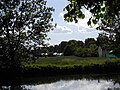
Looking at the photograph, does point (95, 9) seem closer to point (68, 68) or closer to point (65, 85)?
point (65, 85)

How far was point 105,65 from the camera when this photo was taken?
46219 mm

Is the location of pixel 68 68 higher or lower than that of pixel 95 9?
lower

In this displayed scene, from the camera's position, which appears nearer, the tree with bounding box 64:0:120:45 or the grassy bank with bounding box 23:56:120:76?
the tree with bounding box 64:0:120:45

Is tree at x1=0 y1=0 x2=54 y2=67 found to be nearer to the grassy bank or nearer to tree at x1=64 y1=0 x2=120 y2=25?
the grassy bank

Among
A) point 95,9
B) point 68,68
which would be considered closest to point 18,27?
point 68,68

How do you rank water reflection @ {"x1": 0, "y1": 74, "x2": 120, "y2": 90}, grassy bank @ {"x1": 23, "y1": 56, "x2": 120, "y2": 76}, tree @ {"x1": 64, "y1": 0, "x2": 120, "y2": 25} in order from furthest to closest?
1. grassy bank @ {"x1": 23, "y1": 56, "x2": 120, "y2": 76}
2. water reflection @ {"x1": 0, "y1": 74, "x2": 120, "y2": 90}
3. tree @ {"x1": 64, "y1": 0, "x2": 120, "y2": 25}

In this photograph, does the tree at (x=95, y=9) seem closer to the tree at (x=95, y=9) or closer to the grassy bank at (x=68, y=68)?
the tree at (x=95, y=9)

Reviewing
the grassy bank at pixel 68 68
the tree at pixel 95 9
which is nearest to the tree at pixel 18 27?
the grassy bank at pixel 68 68

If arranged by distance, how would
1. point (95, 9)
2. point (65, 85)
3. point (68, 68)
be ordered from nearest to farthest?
point (95, 9), point (65, 85), point (68, 68)

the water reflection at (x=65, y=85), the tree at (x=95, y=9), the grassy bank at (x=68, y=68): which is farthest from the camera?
the grassy bank at (x=68, y=68)

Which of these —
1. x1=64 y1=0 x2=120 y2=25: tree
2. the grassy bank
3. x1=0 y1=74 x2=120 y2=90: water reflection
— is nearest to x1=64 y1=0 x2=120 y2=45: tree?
x1=64 y1=0 x2=120 y2=25: tree

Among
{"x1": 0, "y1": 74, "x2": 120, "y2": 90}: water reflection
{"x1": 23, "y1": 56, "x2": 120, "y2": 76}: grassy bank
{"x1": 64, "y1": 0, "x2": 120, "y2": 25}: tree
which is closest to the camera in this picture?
{"x1": 64, "y1": 0, "x2": 120, "y2": 25}: tree

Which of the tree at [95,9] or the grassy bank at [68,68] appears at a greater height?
the tree at [95,9]

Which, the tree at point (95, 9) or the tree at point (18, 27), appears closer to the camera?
the tree at point (95, 9)
